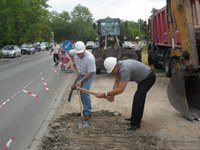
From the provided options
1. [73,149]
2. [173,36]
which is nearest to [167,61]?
[173,36]

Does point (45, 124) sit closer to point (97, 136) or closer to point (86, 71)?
point (86, 71)

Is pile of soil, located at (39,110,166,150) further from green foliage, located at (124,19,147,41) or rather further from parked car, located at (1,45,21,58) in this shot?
parked car, located at (1,45,21,58)

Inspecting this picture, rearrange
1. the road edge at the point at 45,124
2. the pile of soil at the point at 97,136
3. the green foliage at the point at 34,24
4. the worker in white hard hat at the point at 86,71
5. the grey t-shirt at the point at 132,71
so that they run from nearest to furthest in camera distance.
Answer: the pile of soil at the point at 97,136 → the road edge at the point at 45,124 → the grey t-shirt at the point at 132,71 → the worker in white hard hat at the point at 86,71 → the green foliage at the point at 34,24

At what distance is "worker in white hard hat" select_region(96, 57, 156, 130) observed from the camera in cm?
681

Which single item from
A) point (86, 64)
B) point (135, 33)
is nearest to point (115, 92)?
point (86, 64)

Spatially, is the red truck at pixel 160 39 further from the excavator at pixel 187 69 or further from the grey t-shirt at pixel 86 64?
the grey t-shirt at pixel 86 64

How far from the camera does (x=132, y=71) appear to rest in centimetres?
713

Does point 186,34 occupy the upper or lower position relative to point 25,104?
upper

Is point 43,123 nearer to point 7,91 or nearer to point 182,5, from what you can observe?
point 182,5

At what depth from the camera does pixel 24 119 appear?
8648 millimetres

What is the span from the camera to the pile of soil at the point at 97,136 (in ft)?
20.2

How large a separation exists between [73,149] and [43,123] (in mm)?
2254

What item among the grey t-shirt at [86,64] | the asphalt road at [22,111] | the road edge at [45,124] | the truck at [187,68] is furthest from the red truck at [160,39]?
the grey t-shirt at [86,64]

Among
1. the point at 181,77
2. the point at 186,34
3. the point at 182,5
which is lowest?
the point at 181,77
